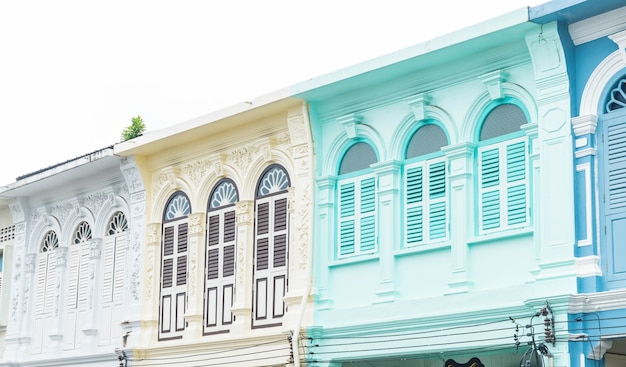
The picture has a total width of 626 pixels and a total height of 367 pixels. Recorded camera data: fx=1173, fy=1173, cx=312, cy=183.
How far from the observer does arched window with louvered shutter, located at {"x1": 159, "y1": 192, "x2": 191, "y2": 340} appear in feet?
54.7

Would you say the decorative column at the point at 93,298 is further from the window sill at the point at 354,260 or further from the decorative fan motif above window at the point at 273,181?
the window sill at the point at 354,260

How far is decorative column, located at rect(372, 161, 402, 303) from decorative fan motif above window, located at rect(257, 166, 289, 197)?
1.89m

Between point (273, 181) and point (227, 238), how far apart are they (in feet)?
3.71

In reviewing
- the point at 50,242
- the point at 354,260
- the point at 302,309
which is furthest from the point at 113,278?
the point at 354,260

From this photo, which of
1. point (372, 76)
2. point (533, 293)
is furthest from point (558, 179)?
point (372, 76)

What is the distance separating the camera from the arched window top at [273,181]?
15.5 metres

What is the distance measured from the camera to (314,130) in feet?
48.8

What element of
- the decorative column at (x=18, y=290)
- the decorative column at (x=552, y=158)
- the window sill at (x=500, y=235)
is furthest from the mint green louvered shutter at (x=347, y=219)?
the decorative column at (x=18, y=290)

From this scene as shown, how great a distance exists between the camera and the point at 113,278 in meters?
18.2

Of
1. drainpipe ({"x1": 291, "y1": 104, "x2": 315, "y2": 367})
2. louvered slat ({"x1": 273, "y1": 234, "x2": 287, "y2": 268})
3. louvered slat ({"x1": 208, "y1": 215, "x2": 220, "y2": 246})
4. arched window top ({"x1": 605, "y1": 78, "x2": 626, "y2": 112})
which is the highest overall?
arched window top ({"x1": 605, "y1": 78, "x2": 626, "y2": 112})

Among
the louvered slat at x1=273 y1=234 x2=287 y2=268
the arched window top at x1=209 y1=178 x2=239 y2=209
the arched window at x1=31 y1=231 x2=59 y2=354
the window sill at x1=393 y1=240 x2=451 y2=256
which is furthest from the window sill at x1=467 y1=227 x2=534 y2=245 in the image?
the arched window at x1=31 y1=231 x2=59 y2=354

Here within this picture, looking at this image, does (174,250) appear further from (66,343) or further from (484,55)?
(484,55)

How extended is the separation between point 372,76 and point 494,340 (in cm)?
350

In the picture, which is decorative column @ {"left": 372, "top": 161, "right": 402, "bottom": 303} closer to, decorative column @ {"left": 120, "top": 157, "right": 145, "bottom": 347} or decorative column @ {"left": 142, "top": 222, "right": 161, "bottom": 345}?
decorative column @ {"left": 142, "top": 222, "right": 161, "bottom": 345}
